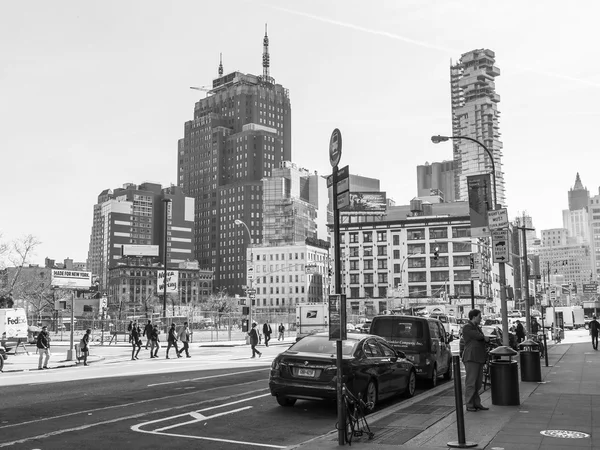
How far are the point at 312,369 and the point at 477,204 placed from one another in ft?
27.3

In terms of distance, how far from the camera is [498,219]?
59.8 ft

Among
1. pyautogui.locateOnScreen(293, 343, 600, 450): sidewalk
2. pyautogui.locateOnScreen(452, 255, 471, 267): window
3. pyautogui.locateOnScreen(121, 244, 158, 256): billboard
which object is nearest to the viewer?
pyautogui.locateOnScreen(293, 343, 600, 450): sidewalk

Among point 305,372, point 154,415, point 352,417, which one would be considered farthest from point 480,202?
point 154,415

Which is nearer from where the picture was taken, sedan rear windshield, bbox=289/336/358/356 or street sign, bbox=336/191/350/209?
street sign, bbox=336/191/350/209

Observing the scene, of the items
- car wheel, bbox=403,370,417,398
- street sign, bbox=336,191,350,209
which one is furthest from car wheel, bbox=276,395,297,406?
street sign, bbox=336,191,350,209

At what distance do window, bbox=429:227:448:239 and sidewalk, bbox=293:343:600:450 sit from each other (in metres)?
100

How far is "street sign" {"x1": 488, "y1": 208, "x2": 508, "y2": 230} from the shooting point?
18.0 metres

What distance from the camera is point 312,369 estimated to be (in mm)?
13180

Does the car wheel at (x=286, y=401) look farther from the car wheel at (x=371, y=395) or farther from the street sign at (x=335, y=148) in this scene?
the street sign at (x=335, y=148)

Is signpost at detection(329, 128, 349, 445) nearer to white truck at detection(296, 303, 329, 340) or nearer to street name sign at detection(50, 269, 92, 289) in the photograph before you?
street name sign at detection(50, 269, 92, 289)

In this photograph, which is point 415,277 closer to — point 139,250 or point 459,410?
point 139,250

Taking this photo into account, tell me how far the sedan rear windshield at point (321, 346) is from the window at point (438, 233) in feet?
340

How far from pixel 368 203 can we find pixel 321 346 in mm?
135274

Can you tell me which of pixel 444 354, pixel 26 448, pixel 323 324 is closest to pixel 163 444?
pixel 26 448
